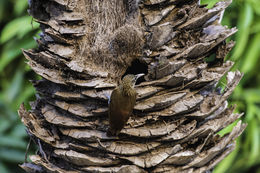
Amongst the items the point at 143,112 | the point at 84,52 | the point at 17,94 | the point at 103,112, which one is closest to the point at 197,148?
the point at 143,112

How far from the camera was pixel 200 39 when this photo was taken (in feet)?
3.59

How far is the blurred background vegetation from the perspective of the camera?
7.41ft

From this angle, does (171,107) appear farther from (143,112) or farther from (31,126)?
(31,126)

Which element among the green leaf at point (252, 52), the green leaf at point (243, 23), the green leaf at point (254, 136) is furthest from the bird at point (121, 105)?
the green leaf at point (254, 136)

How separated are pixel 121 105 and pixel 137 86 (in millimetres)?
75

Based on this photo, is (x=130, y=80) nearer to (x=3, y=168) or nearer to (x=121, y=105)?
(x=121, y=105)

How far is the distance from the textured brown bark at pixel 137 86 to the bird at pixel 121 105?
0.08 ft

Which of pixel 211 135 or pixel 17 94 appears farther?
pixel 17 94

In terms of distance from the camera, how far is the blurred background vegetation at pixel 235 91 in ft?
→ 7.41

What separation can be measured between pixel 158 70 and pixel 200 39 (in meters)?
0.17

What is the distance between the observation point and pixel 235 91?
7.95 ft

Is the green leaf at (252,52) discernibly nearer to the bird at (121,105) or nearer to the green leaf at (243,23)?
the green leaf at (243,23)

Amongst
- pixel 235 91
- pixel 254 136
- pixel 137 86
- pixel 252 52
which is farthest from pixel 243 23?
pixel 137 86

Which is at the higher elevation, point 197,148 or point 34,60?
point 34,60
